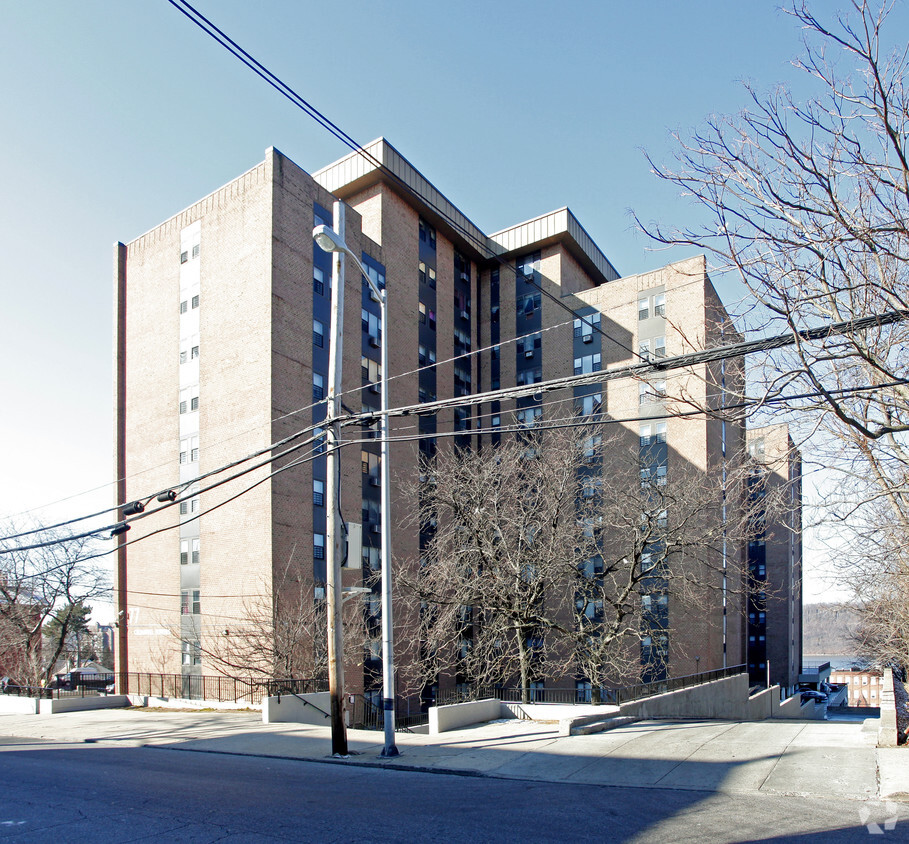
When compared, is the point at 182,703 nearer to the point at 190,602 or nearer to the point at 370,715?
the point at 190,602

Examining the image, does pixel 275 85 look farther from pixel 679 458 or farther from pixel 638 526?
pixel 679 458

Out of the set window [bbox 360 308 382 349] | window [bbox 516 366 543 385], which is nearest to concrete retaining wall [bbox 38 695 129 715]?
window [bbox 360 308 382 349]

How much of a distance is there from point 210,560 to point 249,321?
36.3ft

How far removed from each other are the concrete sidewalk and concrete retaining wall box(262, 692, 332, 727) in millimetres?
458

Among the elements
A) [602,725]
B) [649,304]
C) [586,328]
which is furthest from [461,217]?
[602,725]

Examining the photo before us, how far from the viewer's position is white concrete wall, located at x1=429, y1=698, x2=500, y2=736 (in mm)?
16562

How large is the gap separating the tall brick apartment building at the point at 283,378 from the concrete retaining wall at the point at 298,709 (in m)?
6.54

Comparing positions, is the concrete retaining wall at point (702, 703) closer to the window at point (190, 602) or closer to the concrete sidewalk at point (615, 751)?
the concrete sidewalk at point (615, 751)

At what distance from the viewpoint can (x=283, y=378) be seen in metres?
33.5

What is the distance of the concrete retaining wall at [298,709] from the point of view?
62.5 ft

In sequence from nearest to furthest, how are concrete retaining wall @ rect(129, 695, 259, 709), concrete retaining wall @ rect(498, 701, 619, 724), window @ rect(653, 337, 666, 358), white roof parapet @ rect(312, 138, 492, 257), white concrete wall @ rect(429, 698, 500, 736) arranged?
white concrete wall @ rect(429, 698, 500, 736) → concrete retaining wall @ rect(498, 701, 619, 724) → concrete retaining wall @ rect(129, 695, 259, 709) → white roof parapet @ rect(312, 138, 492, 257) → window @ rect(653, 337, 666, 358)

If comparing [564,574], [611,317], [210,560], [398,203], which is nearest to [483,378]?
[611,317]

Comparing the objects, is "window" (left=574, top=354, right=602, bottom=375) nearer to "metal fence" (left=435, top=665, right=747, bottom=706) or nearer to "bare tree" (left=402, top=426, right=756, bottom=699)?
"metal fence" (left=435, top=665, right=747, bottom=706)

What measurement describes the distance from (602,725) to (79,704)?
20.1 metres
